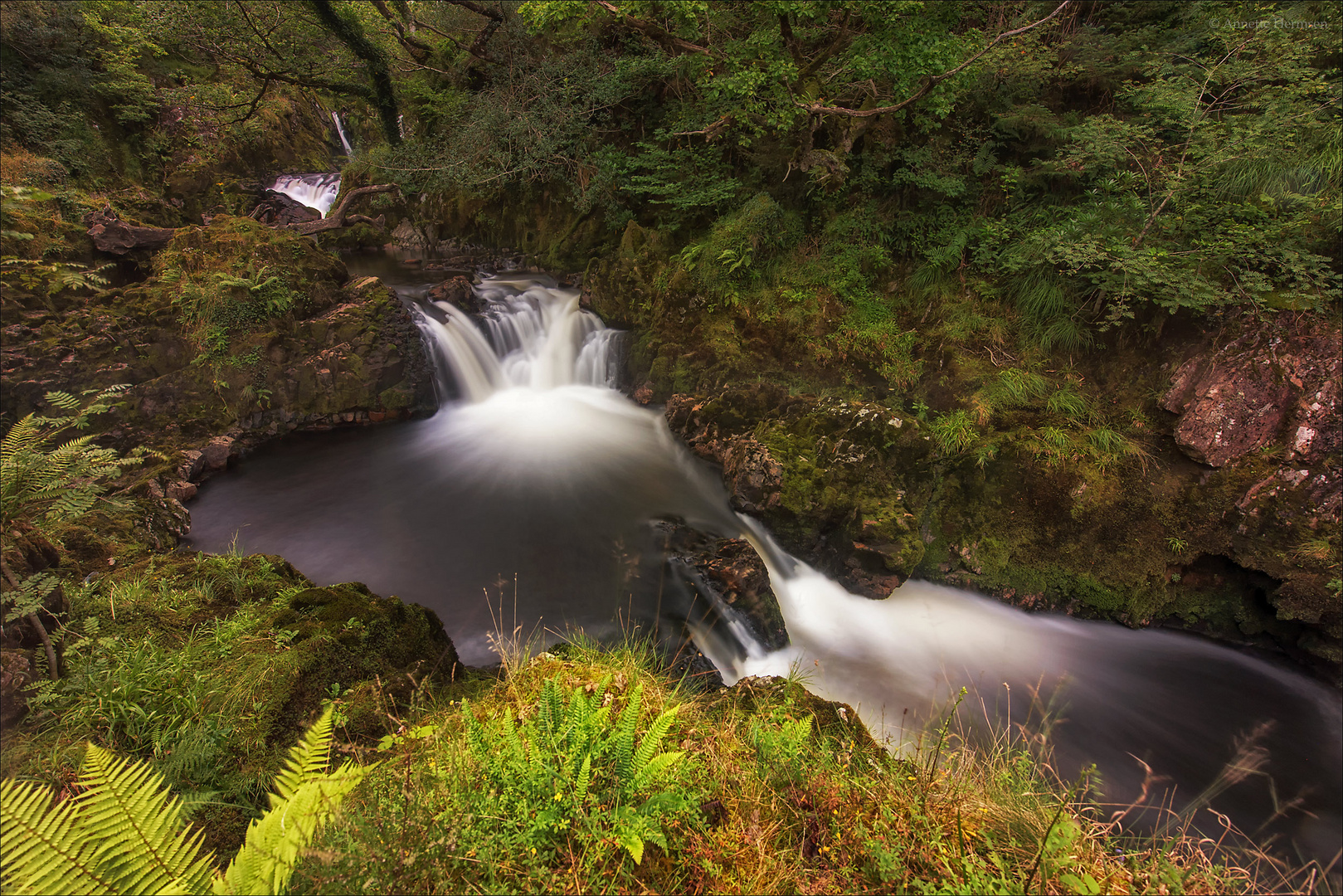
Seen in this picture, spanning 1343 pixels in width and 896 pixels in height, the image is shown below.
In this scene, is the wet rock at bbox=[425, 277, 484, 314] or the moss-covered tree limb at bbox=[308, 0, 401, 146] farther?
the moss-covered tree limb at bbox=[308, 0, 401, 146]

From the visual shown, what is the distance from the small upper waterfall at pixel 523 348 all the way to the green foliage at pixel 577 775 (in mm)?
8629

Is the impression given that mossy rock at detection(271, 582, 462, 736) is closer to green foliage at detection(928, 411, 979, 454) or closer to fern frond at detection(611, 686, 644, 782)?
fern frond at detection(611, 686, 644, 782)

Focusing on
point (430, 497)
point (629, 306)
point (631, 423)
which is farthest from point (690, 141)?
point (430, 497)

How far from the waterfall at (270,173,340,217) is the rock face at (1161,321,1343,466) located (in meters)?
19.6

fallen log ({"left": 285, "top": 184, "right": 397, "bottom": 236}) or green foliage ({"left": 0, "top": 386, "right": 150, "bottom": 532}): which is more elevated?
fallen log ({"left": 285, "top": 184, "right": 397, "bottom": 236})

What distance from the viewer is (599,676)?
2.98 meters

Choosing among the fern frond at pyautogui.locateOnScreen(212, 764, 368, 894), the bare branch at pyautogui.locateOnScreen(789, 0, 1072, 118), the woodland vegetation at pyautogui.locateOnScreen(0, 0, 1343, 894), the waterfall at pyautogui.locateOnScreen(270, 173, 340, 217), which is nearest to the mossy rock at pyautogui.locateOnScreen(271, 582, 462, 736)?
the woodland vegetation at pyautogui.locateOnScreen(0, 0, 1343, 894)

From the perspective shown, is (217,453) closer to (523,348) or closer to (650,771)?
(523,348)

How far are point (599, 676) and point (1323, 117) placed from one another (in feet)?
33.7

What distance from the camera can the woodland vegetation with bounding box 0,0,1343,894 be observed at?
1.97m

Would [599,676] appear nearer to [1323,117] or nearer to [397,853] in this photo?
[397,853]

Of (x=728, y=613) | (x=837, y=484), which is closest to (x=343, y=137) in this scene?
(x=837, y=484)

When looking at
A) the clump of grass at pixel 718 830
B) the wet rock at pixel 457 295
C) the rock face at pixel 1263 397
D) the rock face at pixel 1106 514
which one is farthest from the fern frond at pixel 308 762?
the wet rock at pixel 457 295

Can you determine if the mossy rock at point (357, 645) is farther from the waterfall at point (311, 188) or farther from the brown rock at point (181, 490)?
the waterfall at point (311, 188)
